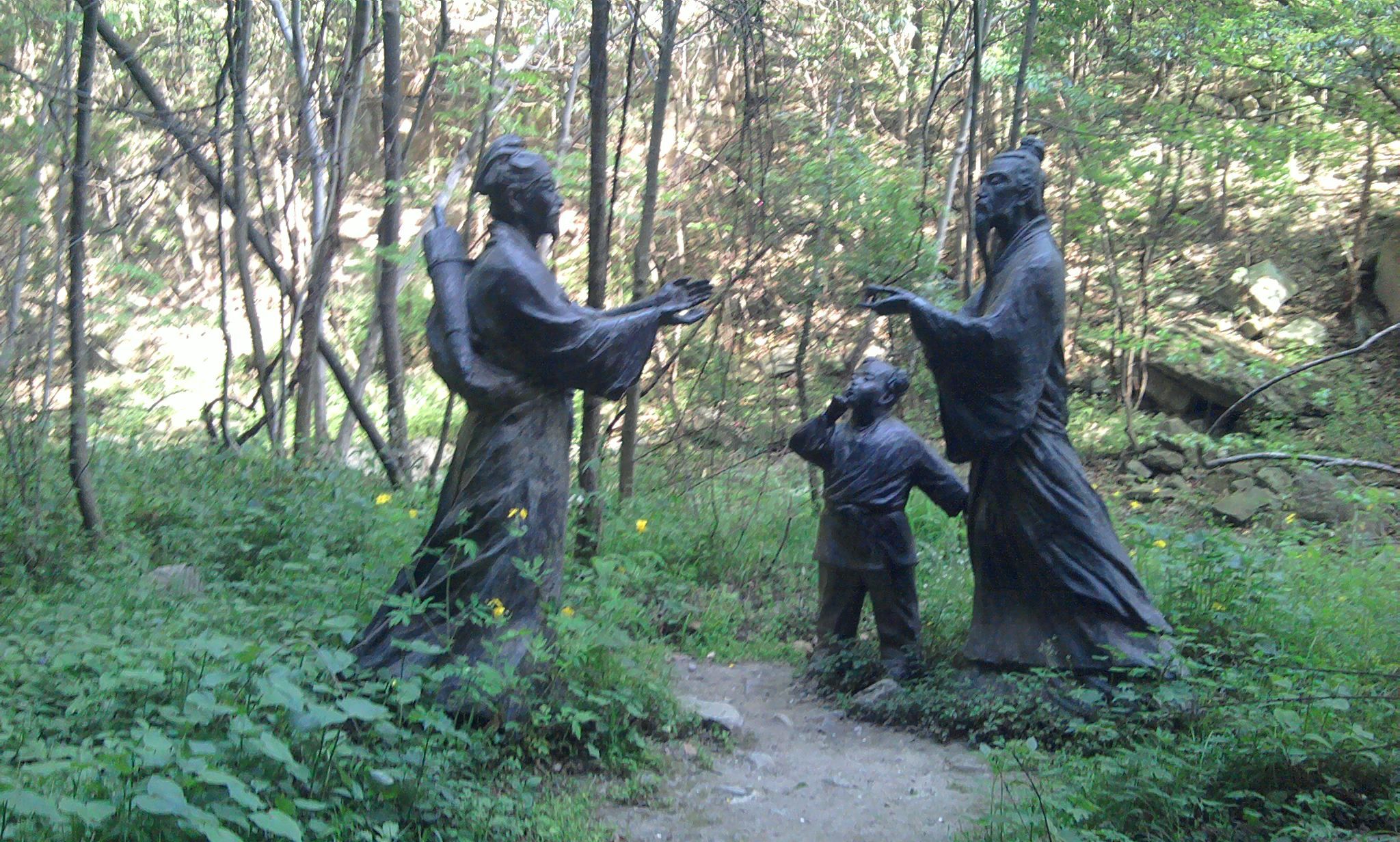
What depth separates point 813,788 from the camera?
4.72 metres

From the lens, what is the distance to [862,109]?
13.6 meters

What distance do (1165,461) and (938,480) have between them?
6570mm

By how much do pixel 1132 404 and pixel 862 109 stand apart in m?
4.55

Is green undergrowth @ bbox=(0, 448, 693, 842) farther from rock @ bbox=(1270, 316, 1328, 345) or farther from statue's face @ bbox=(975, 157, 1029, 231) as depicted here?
rock @ bbox=(1270, 316, 1328, 345)

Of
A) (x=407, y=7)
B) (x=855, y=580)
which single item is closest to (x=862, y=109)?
(x=407, y=7)

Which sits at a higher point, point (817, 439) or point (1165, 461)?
point (817, 439)

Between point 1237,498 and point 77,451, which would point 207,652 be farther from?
point 1237,498

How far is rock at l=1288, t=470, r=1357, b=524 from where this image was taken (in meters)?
10.1

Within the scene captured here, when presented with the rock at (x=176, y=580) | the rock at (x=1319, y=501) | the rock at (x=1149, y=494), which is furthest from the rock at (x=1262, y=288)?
the rock at (x=176, y=580)

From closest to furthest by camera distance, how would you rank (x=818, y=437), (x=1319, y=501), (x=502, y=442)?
(x=502, y=442) < (x=818, y=437) < (x=1319, y=501)

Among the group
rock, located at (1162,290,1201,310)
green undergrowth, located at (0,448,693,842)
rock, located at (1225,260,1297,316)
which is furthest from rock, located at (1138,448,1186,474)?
green undergrowth, located at (0,448,693,842)

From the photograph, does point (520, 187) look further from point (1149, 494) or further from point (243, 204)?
point (1149, 494)

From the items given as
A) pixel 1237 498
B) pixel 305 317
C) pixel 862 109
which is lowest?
pixel 1237 498

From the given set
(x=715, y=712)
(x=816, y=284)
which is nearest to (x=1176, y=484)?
(x=816, y=284)
